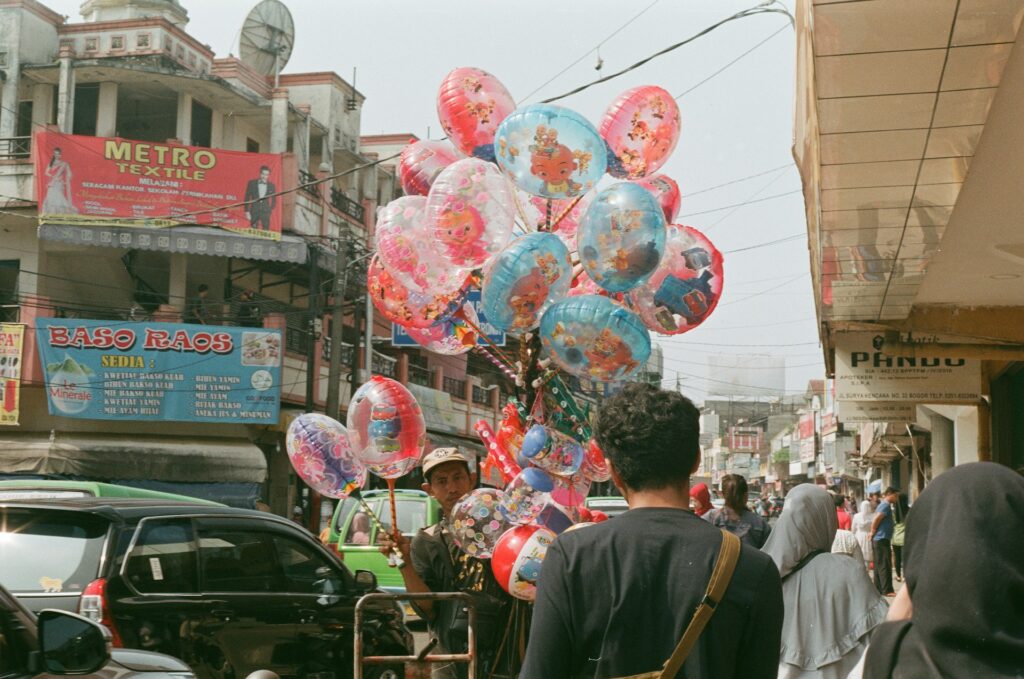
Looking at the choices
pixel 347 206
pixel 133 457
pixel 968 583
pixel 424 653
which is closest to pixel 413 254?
pixel 424 653

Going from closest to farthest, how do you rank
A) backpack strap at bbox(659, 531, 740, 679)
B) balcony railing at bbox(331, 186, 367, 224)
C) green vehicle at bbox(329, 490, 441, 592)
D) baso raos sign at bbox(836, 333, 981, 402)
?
backpack strap at bbox(659, 531, 740, 679) < baso raos sign at bbox(836, 333, 981, 402) < green vehicle at bbox(329, 490, 441, 592) < balcony railing at bbox(331, 186, 367, 224)

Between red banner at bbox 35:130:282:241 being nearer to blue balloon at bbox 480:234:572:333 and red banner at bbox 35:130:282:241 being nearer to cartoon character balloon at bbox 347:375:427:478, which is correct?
cartoon character balloon at bbox 347:375:427:478

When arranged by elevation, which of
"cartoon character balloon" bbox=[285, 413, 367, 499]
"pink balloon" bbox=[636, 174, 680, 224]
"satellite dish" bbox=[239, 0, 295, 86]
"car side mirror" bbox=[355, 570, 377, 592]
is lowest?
"car side mirror" bbox=[355, 570, 377, 592]

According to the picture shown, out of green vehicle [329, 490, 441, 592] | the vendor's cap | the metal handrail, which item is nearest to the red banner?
green vehicle [329, 490, 441, 592]

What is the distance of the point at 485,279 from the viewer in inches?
238

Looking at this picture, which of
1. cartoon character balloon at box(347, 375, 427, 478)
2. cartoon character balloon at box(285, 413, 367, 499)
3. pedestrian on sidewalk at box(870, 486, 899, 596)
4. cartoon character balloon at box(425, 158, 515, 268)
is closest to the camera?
cartoon character balloon at box(425, 158, 515, 268)

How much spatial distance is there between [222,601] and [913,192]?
4437 millimetres

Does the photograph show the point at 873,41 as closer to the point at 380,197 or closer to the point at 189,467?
the point at 189,467

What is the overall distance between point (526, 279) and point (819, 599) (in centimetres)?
207

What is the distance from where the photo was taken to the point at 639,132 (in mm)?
6609

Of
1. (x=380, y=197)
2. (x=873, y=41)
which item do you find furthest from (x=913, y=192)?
(x=380, y=197)

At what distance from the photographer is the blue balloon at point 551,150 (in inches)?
233

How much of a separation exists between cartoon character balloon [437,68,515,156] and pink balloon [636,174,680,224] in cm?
86

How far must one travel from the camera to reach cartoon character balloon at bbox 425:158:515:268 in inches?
237
